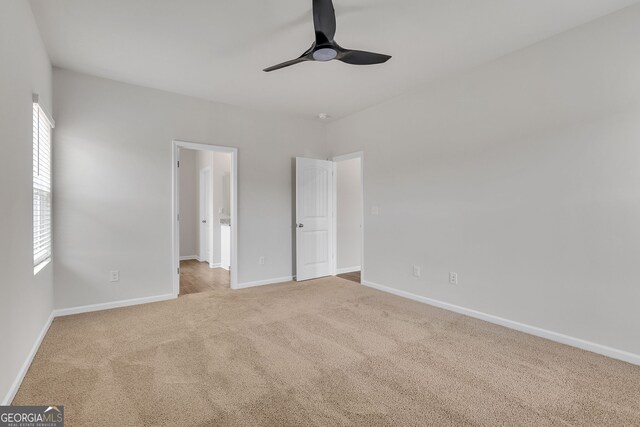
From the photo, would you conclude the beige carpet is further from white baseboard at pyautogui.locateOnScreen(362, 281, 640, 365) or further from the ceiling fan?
the ceiling fan

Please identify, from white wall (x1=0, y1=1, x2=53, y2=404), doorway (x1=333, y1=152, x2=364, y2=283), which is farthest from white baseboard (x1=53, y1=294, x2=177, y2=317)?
doorway (x1=333, y1=152, x2=364, y2=283)

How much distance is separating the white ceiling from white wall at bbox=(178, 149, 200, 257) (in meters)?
3.67

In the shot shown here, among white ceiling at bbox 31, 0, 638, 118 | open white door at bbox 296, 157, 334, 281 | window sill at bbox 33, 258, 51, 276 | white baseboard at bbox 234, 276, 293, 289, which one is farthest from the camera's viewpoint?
open white door at bbox 296, 157, 334, 281

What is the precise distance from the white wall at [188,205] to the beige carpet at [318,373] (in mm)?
3921

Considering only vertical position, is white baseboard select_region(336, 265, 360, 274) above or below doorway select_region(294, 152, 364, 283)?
below

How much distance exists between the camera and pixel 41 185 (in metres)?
2.89

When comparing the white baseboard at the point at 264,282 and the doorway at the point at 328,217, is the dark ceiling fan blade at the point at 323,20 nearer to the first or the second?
the doorway at the point at 328,217

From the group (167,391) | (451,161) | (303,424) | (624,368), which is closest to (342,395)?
(303,424)

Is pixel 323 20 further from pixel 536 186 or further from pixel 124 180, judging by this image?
pixel 124 180

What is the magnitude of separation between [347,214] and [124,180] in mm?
3530

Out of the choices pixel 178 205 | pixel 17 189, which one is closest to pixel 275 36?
pixel 17 189

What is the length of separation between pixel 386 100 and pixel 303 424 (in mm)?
3974

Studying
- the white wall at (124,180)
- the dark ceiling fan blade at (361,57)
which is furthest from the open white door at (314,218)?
the dark ceiling fan blade at (361,57)

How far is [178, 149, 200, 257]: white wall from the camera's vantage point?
7.25 m
